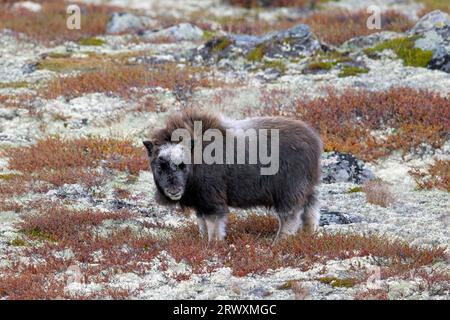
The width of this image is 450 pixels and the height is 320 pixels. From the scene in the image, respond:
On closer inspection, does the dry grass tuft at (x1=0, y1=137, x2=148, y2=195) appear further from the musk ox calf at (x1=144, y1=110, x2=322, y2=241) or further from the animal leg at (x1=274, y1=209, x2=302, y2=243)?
the animal leg at (x1=274, y1=209, x2=302, y2=243)

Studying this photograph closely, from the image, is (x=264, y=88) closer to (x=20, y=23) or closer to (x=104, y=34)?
(x=104, y=34)

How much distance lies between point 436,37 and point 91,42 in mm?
11700

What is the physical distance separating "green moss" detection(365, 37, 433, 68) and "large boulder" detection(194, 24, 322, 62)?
6.24 feet

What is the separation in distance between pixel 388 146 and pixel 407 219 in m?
4.53

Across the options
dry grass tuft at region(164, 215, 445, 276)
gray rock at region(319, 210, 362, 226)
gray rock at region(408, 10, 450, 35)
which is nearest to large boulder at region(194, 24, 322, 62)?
gray rock at region(408, 10, 450, 35)

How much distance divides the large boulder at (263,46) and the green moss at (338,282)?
47.6ft

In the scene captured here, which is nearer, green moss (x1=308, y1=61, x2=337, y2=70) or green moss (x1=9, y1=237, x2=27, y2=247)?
green moss (x1=9, y1=237, x2=27, y2=247)

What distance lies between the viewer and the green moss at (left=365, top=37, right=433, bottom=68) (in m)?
22.7

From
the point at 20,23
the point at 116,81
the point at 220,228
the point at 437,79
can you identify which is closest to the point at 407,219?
the point at 220,228

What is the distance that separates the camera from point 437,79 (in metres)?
21.6

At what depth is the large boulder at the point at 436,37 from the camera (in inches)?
880

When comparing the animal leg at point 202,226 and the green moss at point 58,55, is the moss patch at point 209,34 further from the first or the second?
the animal leg at point 202,226

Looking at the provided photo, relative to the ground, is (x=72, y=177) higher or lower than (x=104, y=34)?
lower

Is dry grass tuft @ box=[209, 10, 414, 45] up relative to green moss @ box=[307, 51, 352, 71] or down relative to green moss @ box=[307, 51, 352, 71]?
up
